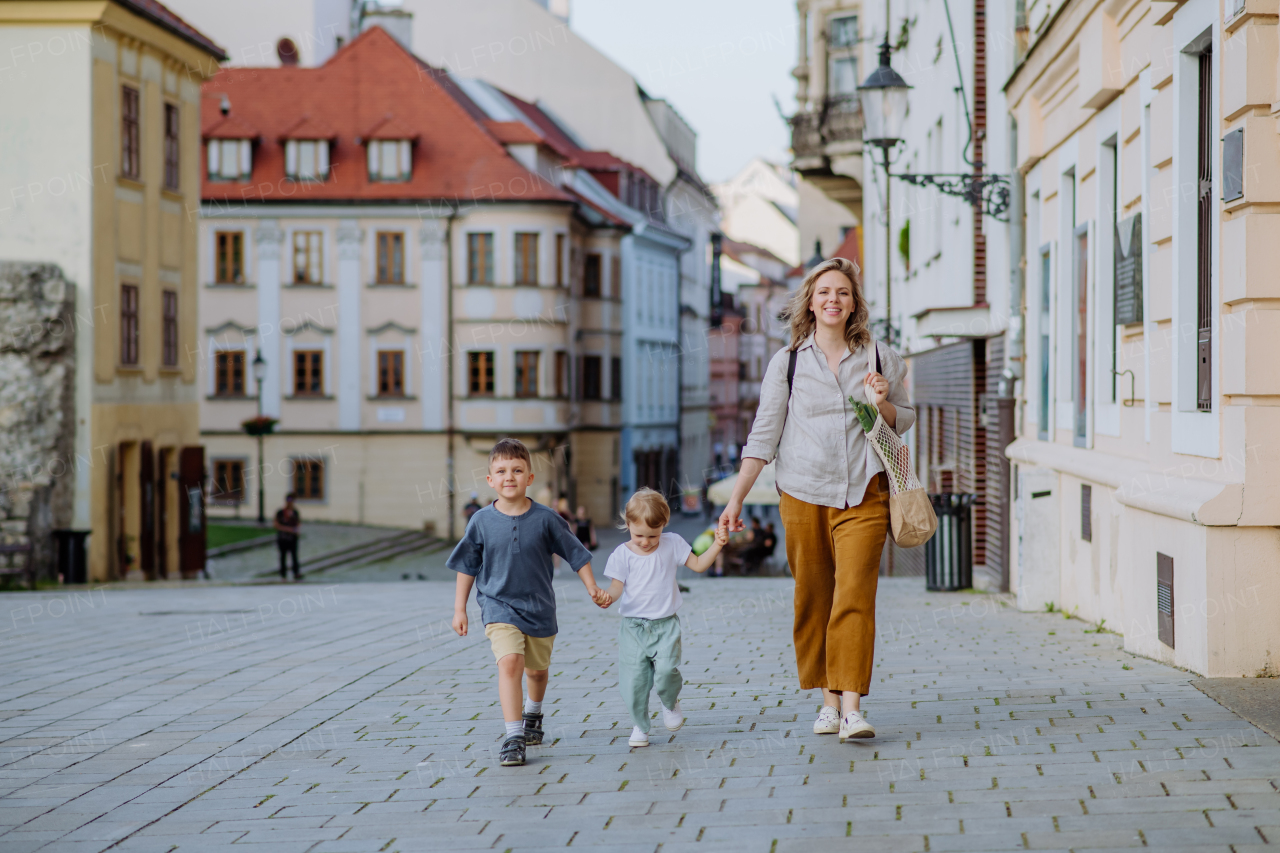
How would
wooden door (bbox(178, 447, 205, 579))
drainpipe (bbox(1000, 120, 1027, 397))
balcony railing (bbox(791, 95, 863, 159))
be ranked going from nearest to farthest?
drainpipe (bbox(1000, 120, 1027, 397))
wooden door (bbox(178, 447, 205, 579))
balcony railing (bbox(791, 95, 863, 159))

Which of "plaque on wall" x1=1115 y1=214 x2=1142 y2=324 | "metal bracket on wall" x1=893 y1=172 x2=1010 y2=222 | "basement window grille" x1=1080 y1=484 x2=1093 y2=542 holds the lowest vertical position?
"basement window grille" x1=1080 y1=484 x2=1093 y2=542

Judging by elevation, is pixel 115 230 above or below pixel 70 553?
above

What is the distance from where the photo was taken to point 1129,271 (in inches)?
387

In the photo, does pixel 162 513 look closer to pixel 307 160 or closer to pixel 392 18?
pixel 307 160

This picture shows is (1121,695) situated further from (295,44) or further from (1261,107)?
(295,44)

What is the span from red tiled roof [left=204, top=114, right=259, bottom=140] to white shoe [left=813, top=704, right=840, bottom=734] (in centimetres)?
4479

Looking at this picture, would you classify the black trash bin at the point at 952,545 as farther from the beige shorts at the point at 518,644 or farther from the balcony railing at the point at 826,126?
the balcony railing at the point at 826,126

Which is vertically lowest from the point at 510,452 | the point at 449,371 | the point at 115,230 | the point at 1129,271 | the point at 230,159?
the point at 510,452

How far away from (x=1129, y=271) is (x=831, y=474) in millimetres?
4202

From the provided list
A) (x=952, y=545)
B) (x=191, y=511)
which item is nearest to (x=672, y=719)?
(x=952, y=545)

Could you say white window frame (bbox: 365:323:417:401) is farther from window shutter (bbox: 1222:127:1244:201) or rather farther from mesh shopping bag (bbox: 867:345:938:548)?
mesh shopping bag (bbox: 867:345:938:548)

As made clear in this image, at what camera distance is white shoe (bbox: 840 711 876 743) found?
6.31 metres

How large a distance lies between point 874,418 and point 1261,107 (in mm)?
2617

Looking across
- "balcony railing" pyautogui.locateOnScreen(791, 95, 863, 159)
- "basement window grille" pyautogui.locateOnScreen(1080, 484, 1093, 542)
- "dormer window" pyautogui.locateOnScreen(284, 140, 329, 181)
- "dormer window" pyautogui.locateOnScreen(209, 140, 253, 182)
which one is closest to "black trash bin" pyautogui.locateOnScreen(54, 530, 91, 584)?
"basement window grille" pyautogui.locateOnScreen(1080, 484, 1093, 542)
